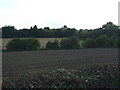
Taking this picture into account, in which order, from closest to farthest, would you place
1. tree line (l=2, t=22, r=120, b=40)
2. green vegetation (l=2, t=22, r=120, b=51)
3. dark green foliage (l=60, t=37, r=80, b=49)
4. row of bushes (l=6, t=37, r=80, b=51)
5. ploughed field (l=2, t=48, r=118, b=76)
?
ploughed field (l=2, t=48, r=118, b=76), row of bushes (l=6, t=37, r=80, b=51), green vegetation (l=2, t=22, r=120, b=51), dark green foliage (l=60, t=37, r=80, b=49), tree line (l=2, t=22, r=120, b=40)

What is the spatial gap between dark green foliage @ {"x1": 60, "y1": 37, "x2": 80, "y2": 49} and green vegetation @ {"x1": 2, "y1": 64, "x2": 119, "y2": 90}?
104 feet

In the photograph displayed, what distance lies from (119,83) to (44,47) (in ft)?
109

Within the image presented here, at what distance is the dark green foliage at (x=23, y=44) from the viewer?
125 feet

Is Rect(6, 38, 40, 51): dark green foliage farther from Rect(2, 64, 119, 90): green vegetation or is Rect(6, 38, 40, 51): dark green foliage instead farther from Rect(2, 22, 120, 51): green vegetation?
Rect(2, 64, 119, 90): green vegetation

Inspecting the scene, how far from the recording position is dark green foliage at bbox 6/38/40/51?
38.2 metres

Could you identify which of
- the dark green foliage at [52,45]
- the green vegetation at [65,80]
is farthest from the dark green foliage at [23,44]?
the green vegetation at [65,80]

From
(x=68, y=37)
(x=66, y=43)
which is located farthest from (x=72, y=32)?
(x=66, y=43)

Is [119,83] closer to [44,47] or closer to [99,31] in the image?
[44,47]

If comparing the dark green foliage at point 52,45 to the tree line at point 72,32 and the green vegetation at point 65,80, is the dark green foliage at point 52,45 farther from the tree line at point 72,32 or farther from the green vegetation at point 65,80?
the green vegetation at point 65,80

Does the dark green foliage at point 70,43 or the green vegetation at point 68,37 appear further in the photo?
the dark green foliage at point 70,43

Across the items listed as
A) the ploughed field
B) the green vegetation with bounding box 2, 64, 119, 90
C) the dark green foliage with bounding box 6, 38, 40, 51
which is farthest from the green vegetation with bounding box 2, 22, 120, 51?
the green vegetation with bounding box 2, 64, 119, 90

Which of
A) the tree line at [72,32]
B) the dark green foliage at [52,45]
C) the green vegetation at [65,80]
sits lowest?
the green vegetation at [65,80]

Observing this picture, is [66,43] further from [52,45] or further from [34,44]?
[34,44]

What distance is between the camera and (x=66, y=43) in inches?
1748
